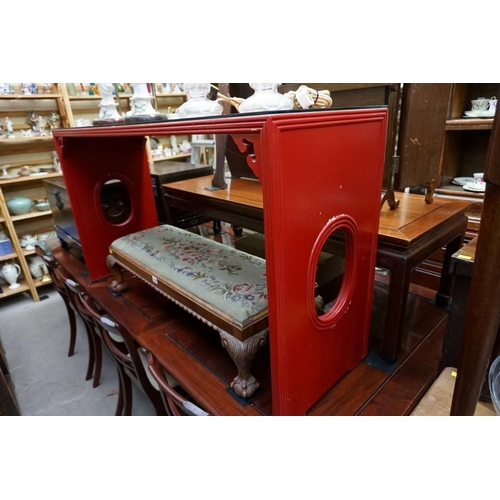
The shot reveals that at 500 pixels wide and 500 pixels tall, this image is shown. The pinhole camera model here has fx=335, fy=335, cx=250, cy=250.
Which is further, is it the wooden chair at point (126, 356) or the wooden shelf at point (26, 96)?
the wooden shelf at point (26, 96)

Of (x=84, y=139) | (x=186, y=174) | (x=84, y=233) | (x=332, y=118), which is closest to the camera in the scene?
(x=332, y=118)

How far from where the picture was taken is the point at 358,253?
1.08 meters

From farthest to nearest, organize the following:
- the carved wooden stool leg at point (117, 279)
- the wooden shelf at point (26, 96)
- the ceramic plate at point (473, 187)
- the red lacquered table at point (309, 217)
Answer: the wooden shelf at point (26, 96) → the ceramic plate at point (473, 187) → the carved wooden stool leg at point (117, 279) → the red lacquered table at point (309, 217)

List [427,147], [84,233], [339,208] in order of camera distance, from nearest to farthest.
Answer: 1. [339,208]
2. [427,147]
3. [84,233]

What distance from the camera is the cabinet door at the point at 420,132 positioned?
4.02 ft

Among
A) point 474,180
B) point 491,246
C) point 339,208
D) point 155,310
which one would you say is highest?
point 491,246

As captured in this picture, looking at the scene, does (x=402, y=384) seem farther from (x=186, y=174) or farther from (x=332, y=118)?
(x=186, y=174)

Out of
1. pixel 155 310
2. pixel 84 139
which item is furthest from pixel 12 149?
pixel 155 310

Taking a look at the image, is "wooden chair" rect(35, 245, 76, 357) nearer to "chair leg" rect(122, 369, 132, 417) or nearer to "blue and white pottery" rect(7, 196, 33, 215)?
"chair leg" rect(122, 369, 132, 417)

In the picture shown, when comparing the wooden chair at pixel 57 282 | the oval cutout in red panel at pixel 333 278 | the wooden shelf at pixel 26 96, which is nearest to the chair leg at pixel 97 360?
the wooden chair at pixel 57 282

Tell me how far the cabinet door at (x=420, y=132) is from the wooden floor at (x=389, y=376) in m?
0.60

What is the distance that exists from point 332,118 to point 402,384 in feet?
2.99

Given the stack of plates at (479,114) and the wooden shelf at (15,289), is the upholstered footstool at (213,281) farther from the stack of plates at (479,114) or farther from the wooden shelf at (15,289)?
the wooden shelf at (15,289)

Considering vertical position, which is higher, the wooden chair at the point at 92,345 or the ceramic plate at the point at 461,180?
the ceramic plate at the point at 461,180
